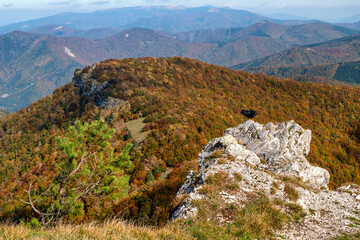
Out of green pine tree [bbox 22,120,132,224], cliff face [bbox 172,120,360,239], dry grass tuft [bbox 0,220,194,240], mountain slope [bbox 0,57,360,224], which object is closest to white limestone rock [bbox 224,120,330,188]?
cliff face [bbox 172,120,360,239]

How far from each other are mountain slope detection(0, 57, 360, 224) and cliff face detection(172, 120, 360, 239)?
133 inches

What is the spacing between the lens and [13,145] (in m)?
66.1

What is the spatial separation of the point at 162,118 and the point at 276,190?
33.4 meters

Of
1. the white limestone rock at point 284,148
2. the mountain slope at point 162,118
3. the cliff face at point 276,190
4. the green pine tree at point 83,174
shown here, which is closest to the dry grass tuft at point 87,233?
the cliff face at point 276,190

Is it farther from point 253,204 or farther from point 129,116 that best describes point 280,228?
point 129,116

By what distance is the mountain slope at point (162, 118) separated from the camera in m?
29.2

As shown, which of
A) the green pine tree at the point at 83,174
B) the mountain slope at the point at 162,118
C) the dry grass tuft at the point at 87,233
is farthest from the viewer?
the mountain slope at the point at 162,118

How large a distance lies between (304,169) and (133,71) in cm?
6752

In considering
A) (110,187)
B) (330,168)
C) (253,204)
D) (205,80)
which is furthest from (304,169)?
(205,80)

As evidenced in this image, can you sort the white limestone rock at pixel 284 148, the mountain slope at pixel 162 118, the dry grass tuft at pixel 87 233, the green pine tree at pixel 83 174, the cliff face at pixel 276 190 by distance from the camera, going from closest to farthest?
the dry grass tuft at pixel 87 233 → the cliff face at pixel 276 190 → the green pine tree at pixel 83 174 → the white limestone rock at pixel 284 148 → the mountain slope at pixel 162 118

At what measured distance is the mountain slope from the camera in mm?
29230

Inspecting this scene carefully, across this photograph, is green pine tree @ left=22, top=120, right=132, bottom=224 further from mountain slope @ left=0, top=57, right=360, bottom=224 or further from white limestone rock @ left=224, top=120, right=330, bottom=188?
white limestone rock @ left=224, top=120, right=330, bottom=188

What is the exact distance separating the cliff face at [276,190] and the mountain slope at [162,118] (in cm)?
338

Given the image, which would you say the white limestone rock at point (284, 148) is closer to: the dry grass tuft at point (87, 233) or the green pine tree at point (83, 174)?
the green pine tree at point (83, 174)
